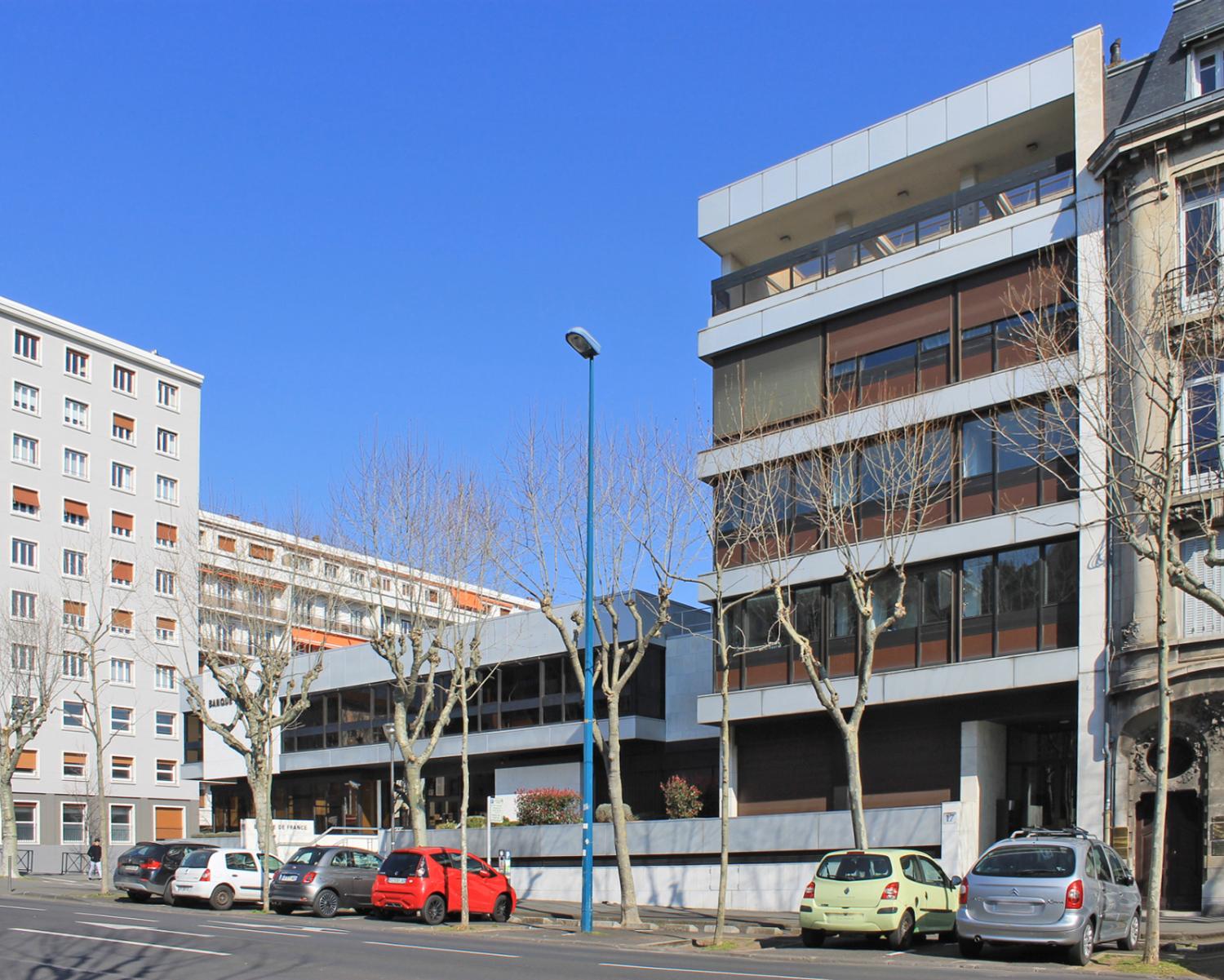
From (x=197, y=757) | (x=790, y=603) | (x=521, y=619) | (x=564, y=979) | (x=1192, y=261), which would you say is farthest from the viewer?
(x=197, y=757)

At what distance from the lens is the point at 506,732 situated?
42969 mm

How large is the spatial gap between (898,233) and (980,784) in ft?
42.5

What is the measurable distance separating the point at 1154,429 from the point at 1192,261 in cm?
325

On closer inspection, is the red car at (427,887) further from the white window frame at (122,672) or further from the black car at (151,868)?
the white window frame at (122,672)

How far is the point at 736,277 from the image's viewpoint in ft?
119

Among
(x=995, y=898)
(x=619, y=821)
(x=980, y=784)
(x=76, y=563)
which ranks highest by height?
(x=76, y=563)

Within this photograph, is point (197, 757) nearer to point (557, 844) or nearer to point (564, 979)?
A: point (557, 844)

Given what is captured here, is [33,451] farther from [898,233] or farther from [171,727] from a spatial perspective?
[898,233]

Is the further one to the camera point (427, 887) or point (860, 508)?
point (860, 508)

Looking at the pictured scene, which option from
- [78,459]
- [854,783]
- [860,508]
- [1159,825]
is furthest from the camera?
[78,459]

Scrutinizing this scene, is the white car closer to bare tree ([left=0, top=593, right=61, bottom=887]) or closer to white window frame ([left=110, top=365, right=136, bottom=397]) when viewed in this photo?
bare tree ([left=0, top=593, right=61, bottom=887])

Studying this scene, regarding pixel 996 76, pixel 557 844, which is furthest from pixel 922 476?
pixel 557 844

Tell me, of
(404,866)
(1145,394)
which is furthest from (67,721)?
(1145,394)

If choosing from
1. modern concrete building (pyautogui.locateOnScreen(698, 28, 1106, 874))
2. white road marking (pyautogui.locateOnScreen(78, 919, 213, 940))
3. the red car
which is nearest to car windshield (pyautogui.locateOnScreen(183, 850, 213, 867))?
the red car
